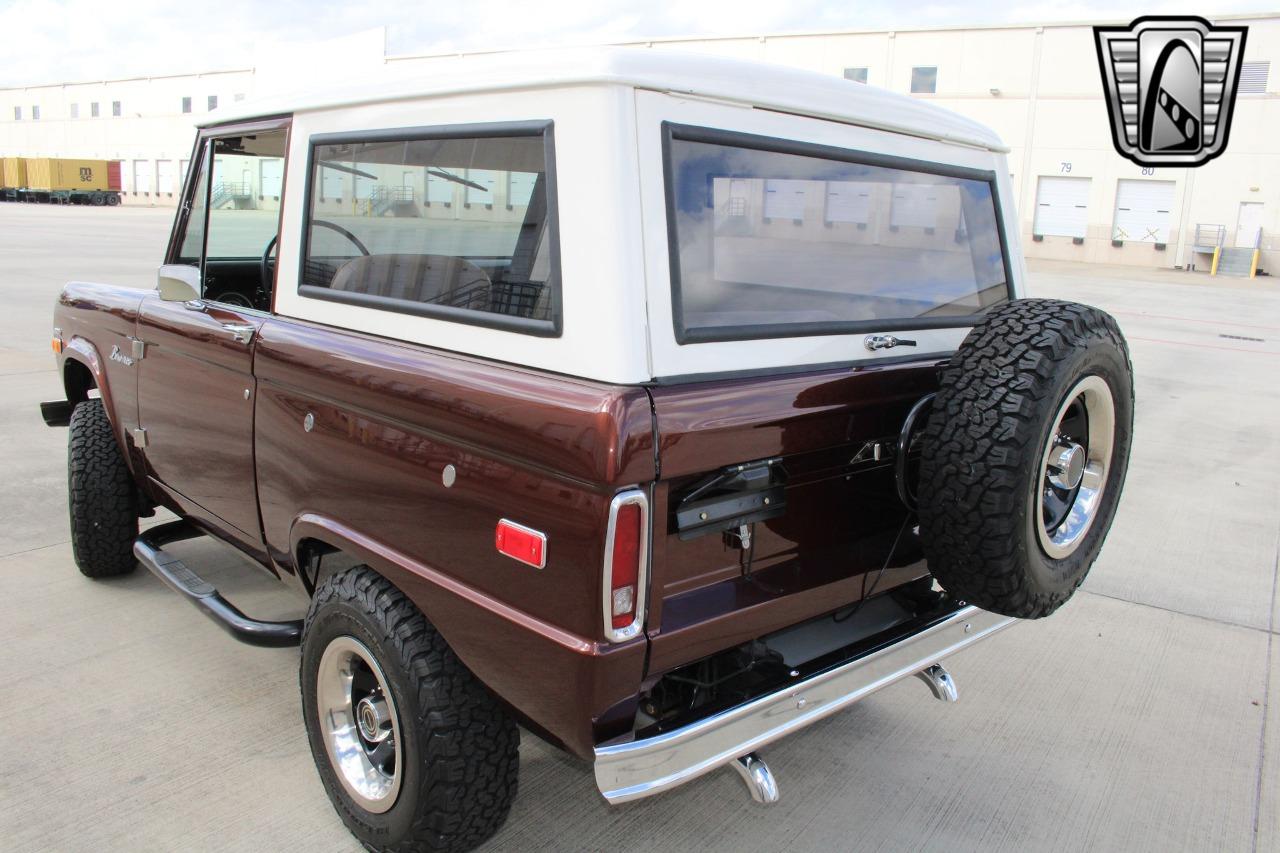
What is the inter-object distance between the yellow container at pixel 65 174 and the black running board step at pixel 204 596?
56.4 metres

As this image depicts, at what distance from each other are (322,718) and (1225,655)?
3.40 metres

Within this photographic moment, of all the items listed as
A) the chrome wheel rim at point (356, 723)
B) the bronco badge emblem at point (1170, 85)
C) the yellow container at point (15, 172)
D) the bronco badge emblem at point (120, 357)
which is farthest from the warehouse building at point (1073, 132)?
the yellow container at point (15, 172)

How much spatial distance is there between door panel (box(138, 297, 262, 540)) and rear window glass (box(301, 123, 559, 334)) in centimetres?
38

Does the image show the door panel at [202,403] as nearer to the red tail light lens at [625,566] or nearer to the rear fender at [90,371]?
the rear fender at [90,371]

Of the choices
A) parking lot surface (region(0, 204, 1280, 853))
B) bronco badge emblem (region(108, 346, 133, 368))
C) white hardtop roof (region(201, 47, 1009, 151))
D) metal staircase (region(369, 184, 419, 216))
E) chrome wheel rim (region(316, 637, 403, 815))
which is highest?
white hardtop roof (region(201, 47, 1009, 151))

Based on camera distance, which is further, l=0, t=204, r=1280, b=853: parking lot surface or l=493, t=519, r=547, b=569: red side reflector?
l=0, t=204, r=1280, b=853: parking lot surface

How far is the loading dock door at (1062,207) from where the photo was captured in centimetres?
3238

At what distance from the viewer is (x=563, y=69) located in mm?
2057

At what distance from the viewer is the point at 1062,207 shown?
32.8 metres

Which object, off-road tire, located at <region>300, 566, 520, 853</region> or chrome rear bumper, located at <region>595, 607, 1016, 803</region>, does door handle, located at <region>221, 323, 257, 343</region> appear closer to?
off-road tire, located at <region>300, 566, 520, 853</region>

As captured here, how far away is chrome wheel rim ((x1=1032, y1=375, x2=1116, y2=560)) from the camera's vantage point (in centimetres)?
252

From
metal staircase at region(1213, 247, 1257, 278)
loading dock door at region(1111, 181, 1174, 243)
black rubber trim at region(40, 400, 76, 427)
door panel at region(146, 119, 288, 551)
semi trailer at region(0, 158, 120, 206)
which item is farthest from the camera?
semi trailer at region(0, 158, 120, 206)

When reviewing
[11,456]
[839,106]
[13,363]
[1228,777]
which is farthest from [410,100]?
[13,363]

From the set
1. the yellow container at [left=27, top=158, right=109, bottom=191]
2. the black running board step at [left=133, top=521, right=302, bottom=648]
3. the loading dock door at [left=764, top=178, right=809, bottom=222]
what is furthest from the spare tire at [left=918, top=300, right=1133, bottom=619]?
the yellow container at [left=27, top=158, right=109, bottom=191]
